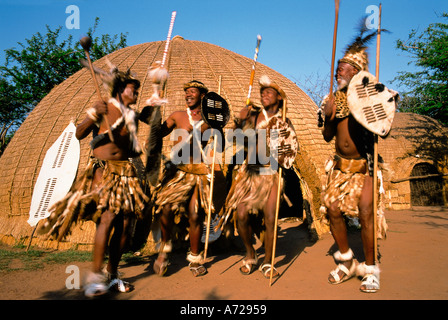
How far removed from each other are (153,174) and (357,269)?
248cm

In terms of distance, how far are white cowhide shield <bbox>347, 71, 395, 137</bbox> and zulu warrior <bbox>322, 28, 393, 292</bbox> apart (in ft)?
0.10

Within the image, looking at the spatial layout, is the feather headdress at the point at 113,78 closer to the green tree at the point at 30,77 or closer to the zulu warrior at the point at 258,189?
the zulu warrior at the point at 258,189

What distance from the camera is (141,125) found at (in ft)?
18.5

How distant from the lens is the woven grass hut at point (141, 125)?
18.9ft

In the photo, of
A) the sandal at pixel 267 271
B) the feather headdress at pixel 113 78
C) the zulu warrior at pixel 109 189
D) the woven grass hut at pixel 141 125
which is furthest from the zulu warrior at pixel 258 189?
the woven grass hut at pixel 141 125

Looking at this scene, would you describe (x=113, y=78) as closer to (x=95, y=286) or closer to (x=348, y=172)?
(x=95, y=286)

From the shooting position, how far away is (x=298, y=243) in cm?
536

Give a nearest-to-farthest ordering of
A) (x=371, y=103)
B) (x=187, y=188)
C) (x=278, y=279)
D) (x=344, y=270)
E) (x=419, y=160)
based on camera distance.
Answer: (x=371, y=103), (x=344, y=270), (x=278, y=279), (x=187, y=188), (x=419, y=160)

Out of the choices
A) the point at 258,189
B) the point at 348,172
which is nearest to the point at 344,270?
the point at 348,172

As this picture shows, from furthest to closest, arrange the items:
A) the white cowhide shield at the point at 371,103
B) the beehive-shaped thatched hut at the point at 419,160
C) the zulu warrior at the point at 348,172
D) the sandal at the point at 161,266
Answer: the beehive-shaped thatched hut at the point at 419,160
the sandal at the point at 161,266
the zulu warrior at the point at 348,172
the white cowhide shield at the point at 371,103

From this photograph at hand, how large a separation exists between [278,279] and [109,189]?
1925 mm

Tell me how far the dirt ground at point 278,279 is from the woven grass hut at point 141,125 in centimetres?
140

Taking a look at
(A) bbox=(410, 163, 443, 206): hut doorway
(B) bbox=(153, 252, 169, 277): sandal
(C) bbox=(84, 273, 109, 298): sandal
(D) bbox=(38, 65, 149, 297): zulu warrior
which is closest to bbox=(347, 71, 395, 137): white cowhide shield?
(D) bbox=(38, 65, 149, 297): zulu warrior

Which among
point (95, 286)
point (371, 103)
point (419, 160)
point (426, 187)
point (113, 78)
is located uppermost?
point (113, 78)
